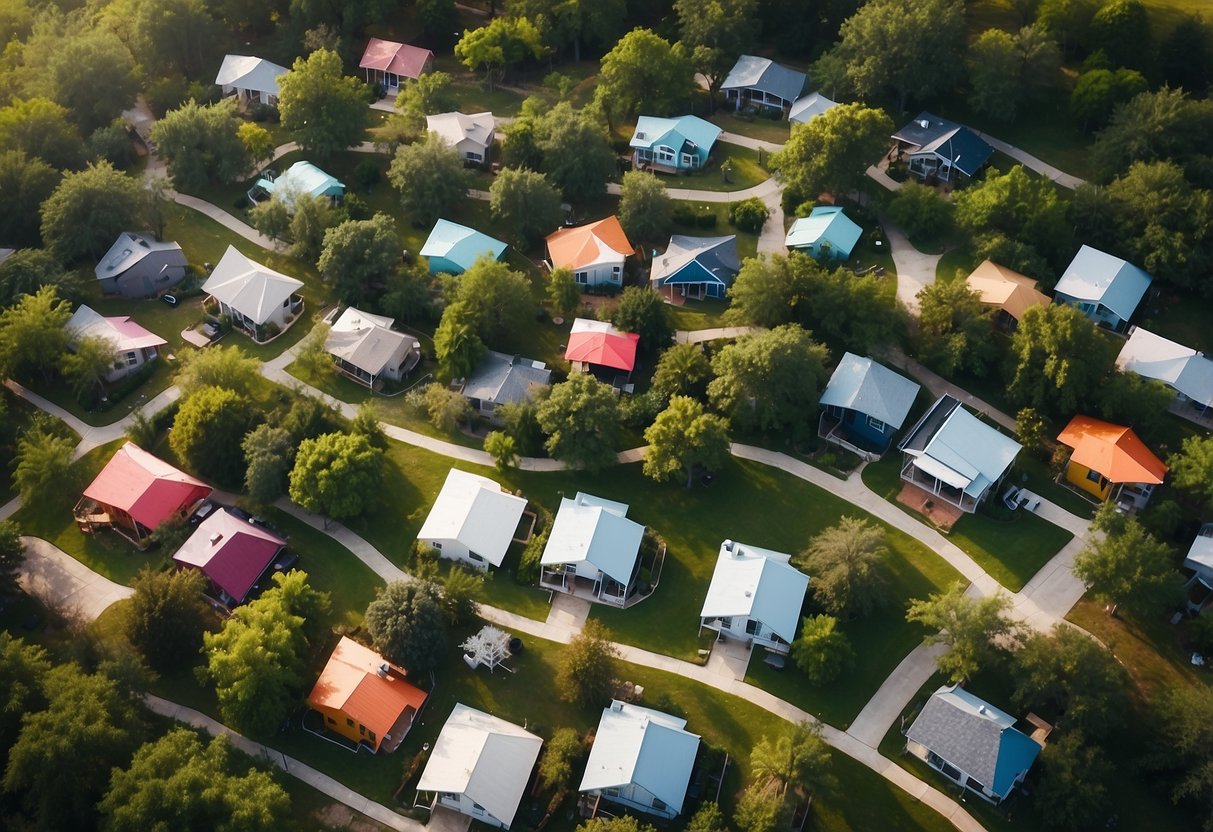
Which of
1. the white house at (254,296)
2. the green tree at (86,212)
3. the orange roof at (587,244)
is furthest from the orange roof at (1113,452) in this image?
the green tree at (86,212)

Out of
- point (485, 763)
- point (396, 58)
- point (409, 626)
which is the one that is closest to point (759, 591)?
point (485, 763)

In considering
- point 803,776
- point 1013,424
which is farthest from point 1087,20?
point 803,776

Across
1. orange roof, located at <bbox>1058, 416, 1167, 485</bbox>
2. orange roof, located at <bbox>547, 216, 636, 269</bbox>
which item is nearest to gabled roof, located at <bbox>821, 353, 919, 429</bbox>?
orange roof, located at <bbox>1058, 416, 1167, 485</bbox>

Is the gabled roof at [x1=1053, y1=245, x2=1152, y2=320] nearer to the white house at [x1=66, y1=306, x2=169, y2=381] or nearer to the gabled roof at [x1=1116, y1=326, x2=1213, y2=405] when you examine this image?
the gabled roof at [x1=1116, y1=326, x2=1213, y2=405]

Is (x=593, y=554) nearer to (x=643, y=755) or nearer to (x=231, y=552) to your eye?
(x=643, y=755)

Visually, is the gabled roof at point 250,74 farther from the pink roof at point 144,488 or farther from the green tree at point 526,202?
the pink roof at point 144,488
